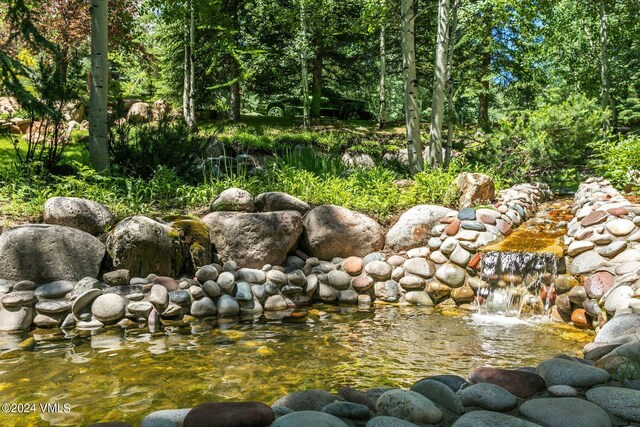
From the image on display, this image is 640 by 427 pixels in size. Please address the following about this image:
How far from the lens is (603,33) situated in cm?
1522

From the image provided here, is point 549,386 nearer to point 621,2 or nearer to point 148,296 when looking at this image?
point 148,296

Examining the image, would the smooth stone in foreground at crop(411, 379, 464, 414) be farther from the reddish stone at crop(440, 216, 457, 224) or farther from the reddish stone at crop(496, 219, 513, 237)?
the reddish stone at crop(496, 219, 513, 237)

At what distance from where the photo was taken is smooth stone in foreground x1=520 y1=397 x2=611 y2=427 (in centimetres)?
203

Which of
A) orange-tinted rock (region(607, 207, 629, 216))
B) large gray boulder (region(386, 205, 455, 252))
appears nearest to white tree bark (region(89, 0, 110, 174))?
large gray boulder (region(386, 205, 455, 252))

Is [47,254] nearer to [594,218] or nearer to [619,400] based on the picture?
[619,400]

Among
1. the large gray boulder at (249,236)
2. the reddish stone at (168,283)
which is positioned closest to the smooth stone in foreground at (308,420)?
the reddish stone at (168,283)

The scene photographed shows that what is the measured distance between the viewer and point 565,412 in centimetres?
210

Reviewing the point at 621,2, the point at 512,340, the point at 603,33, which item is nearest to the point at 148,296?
the point at 512,340

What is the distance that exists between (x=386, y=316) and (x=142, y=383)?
2617mm

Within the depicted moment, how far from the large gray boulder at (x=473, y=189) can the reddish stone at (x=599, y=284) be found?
2.38 metres

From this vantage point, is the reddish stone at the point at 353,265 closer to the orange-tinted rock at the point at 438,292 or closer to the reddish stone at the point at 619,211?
the orange-tinted rock at the point at 438,292

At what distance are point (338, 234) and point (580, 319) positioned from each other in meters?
2.68

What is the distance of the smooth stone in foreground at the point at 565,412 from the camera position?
6.66 ft

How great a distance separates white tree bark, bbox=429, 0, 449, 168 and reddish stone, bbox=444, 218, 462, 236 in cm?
292
